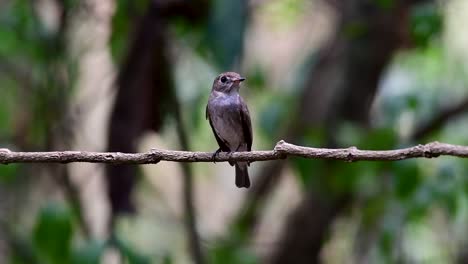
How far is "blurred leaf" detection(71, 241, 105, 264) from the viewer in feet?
14.6

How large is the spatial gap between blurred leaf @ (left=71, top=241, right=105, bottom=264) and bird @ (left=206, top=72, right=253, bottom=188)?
979 mm

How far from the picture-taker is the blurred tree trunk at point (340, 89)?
6.19 metres

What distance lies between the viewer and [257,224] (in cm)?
748

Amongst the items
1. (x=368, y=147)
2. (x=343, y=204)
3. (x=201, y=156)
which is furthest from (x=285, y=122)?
(x=201, y=156)

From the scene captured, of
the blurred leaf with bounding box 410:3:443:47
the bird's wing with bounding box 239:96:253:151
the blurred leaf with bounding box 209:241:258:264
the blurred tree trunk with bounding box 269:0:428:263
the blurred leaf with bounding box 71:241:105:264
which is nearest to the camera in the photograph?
the blurred leaf with bounding box 71:241:105:264

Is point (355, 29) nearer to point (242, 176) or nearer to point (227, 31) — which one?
point (227, 31)

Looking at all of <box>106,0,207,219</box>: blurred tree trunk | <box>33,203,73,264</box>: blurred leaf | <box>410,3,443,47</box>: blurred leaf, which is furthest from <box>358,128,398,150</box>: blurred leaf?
<box>33,203,73,264</box>: blurred leaf

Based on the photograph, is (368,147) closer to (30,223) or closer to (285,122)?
(285,122)

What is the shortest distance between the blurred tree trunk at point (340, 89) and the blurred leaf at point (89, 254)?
1970 millimetres

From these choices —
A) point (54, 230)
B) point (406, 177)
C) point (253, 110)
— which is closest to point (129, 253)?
point (54, 230)

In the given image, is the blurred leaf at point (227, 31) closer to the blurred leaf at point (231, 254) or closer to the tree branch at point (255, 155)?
the blurred leaf at point (231, 254)

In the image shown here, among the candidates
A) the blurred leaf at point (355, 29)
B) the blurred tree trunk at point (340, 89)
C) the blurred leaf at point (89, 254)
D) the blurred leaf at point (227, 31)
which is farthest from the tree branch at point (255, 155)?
the blurred tree trunk at point (340, 89)

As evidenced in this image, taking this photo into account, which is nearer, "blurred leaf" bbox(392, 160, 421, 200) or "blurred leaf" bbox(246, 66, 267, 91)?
"blurred leaf" bbox(392, 160, 421, 200)

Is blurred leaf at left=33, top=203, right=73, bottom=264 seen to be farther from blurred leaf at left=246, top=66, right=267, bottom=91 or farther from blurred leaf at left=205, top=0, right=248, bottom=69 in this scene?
blurred leaf at left=246, top=66, right=267, bottom=91
